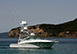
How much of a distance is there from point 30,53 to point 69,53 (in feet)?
37.1

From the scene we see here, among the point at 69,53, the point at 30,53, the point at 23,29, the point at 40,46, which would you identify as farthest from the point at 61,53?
the point at 23,29

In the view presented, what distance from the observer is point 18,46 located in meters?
94.9

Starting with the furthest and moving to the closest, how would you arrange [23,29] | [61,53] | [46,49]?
[23,29]
[46,49]
[61,53]

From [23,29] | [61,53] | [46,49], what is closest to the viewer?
[61,53]

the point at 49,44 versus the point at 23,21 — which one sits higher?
the point at 23,21

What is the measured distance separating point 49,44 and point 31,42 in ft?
20.0

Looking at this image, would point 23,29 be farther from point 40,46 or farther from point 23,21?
point 40,46

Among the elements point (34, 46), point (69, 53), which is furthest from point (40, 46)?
point (69, 53)

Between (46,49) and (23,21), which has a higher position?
(23,21)

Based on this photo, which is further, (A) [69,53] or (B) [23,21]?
(B) [23,21]

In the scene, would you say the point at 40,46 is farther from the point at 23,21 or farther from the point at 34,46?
the point at 23,21

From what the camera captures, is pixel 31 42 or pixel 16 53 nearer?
pixel 16 53

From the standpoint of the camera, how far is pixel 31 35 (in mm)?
91125

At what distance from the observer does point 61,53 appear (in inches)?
3004
